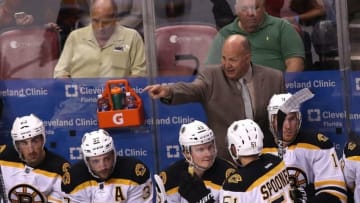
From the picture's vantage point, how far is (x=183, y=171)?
877 centimetres

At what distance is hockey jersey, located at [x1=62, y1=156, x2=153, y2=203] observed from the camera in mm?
8953

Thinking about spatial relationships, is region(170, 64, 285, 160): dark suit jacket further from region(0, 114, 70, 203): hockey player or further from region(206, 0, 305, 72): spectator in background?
region(0, 114, 70, 203): hockey player

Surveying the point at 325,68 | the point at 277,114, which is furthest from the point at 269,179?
the point at 325,68

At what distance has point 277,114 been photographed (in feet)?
29.1

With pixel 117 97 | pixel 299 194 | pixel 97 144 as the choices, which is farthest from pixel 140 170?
pixel 299 194

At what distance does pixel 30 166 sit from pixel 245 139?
2155mm

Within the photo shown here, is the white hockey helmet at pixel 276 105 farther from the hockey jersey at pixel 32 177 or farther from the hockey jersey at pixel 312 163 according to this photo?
the hockey jersey at pixel 32 177

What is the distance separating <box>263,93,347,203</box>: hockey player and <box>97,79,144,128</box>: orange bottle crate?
1.07 m

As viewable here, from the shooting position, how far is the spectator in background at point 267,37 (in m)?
9.24

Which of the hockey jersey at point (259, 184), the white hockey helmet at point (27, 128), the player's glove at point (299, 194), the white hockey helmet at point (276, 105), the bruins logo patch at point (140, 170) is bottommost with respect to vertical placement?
the player's glove at point (299, 194)

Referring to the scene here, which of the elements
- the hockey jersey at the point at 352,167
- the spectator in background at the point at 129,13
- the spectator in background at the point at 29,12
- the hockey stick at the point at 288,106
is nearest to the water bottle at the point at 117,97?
the spectator in background at the point at 129,13

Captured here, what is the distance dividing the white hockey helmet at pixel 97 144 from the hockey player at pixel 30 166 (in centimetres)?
44

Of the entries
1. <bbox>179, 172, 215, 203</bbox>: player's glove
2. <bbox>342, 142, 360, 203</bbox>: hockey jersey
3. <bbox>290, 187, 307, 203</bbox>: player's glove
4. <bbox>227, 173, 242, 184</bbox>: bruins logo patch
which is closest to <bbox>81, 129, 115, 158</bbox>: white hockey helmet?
<bbox>179, 172, 215, 203</bbox>: player's glove

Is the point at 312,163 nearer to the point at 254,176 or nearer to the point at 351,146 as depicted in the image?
the point at 351,146
